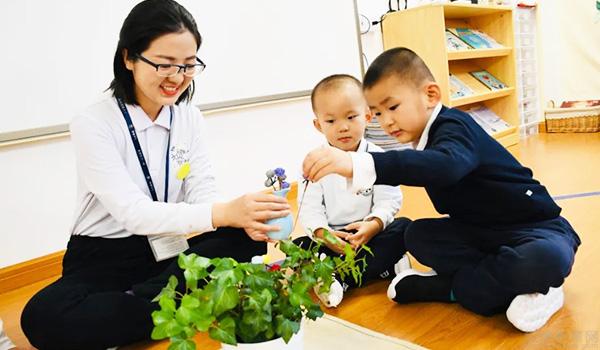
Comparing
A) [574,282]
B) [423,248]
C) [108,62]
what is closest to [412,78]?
[423,248]

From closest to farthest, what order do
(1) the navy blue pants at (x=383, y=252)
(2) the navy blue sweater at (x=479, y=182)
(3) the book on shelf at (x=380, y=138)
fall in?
(2) the navy blue sweater at (x=479, y=182), (1) the navy blue pants at (x=383, y=252), (3) the book on shelf at (x=380, y=138)

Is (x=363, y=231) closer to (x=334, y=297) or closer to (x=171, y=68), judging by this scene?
(x=334, y=297)

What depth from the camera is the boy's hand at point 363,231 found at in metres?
1.23

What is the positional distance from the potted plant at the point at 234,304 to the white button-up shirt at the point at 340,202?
26.0 inches

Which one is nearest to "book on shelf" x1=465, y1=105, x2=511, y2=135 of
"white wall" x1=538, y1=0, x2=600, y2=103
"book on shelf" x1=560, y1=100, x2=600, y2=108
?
"book on shelf" x1=560, y1=100, x2=600, y2=108

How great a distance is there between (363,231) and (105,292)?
2.12 ft

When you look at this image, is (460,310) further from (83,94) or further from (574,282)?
(83,94)

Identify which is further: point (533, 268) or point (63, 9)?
point (63, 9)

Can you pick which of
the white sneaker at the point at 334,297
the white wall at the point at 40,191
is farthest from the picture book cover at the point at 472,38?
the white sneaker at the point at 334,297

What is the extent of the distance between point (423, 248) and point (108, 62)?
4.93ft

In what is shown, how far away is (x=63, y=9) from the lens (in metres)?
1.83

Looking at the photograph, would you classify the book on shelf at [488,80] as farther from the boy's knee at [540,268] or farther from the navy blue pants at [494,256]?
the boy's knee at [540,268]

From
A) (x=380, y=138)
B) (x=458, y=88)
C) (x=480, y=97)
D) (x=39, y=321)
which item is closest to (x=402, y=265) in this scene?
(x=39, y=321)

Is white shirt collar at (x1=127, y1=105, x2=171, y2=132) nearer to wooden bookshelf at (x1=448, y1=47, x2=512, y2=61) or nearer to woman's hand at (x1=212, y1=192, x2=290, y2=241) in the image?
woman's hand at (x1=212, y1=192, x2=290, y2=241)
